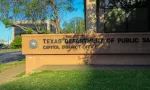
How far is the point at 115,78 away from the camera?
10859 millimetres

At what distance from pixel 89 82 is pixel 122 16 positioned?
9.47 metres

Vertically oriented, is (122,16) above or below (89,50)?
above

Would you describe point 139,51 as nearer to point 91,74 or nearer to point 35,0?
point 91,74

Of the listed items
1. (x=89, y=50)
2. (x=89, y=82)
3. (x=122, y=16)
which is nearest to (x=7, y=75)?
(x=89, y=50)

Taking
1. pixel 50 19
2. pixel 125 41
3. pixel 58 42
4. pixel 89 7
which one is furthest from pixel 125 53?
pixel 50 19

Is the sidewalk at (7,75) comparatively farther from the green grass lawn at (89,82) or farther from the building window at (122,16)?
the building window at (122,16)

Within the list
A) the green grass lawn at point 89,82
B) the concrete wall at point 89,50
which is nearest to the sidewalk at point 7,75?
the concrete wall at point 89,50

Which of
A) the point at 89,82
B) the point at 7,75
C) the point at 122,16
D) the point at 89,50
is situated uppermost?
the point at 122,16

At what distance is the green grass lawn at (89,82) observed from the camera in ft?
30.8

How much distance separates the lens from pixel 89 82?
10.2 meters

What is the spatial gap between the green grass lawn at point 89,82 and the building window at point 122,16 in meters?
7.28

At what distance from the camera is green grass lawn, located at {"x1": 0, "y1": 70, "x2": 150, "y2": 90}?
9.38m

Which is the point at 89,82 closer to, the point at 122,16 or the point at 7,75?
the point at 7,75

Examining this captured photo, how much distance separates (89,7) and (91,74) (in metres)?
7.91
